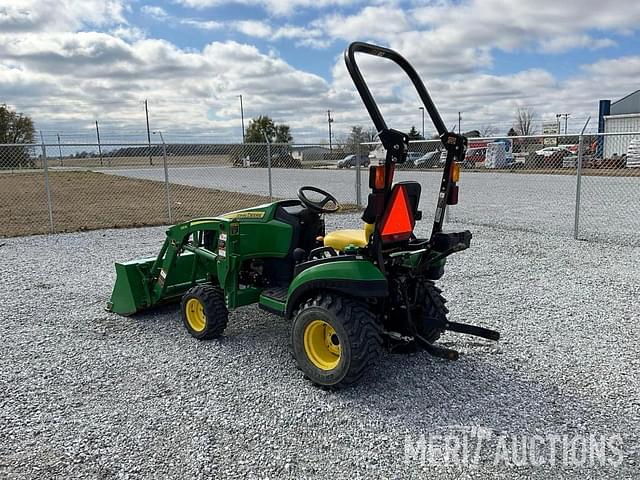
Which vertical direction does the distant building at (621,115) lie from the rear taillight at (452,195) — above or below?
above

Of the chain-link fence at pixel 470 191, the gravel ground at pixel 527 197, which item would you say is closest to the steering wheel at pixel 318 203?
the chain-link fence at pixel 470 191

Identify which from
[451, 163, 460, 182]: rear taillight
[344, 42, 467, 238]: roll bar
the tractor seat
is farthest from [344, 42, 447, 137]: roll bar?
the tractor seat

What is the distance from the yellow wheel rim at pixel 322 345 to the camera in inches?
145

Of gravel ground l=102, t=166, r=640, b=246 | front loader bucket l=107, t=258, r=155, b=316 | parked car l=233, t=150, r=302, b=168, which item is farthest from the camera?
parked car l=233, t=150, r=302, b=168

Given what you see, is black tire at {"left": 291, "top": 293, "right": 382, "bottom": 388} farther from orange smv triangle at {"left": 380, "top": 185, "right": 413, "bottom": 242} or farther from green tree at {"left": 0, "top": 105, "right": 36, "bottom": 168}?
green tree at {"left": 0, "top": 105, "right": 36, "bottom": 168}

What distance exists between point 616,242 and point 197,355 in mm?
7407

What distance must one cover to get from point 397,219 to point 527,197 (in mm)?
13507

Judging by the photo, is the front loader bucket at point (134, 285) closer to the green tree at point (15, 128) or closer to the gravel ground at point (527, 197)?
the gravel ground at point (527, 197)

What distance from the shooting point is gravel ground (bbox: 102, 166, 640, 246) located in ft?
34.9

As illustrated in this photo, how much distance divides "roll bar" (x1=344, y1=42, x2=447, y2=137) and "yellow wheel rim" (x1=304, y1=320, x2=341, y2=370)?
4.63ft

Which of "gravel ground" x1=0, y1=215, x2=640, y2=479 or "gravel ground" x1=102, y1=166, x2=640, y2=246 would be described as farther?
"gravel ground" x1=102, y1=166, x2=640, y2=246

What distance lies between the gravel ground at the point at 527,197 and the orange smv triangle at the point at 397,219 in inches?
265

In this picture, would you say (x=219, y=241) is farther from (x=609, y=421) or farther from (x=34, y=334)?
(x=609, y=421)
